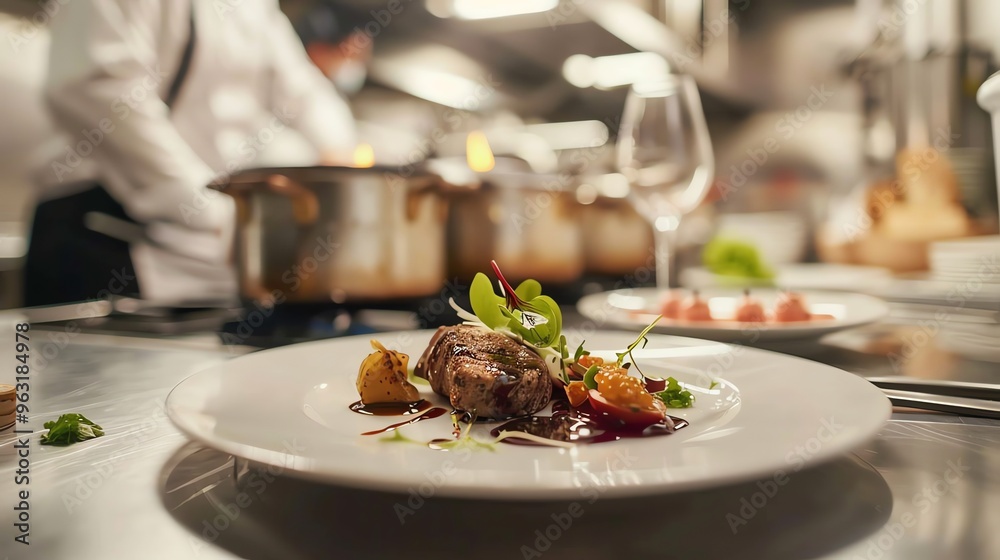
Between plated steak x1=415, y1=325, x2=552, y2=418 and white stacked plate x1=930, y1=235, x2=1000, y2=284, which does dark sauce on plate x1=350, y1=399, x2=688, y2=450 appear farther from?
white stacked plate x1=930, y1=235, x2=1000, y2=284

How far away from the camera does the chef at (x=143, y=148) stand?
6.06ft

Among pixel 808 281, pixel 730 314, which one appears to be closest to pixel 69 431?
pixel 730 314

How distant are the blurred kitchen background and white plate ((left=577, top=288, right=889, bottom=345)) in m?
0.77

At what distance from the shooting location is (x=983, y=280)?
1196 mm

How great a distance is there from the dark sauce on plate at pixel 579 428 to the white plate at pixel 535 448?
2cm

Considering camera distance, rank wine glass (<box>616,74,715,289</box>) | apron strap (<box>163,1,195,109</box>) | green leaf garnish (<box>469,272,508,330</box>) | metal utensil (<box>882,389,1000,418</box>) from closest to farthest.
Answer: metal utensil (<box>882,389,1000,418</box>) < green leaf garnish (<box>469,272,508,330</box>) < wine glass (<box>616,74,715,289</box>) < apron strap (<box>163,1,195,109</box>)

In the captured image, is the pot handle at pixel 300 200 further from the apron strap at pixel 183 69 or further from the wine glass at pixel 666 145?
the apron strap at pixel 183 69

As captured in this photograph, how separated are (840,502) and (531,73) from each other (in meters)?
2.59

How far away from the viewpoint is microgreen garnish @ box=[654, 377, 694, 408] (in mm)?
526

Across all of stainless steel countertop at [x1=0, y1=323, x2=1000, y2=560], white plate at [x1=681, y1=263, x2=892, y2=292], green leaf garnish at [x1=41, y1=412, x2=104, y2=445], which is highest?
green leaf garnish at [x1=41, y1=412, x2=104, y2=445]

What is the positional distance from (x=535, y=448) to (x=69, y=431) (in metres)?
0.40

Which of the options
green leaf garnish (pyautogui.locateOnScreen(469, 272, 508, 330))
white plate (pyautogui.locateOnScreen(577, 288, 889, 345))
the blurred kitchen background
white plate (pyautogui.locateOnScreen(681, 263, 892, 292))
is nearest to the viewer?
green leaf garnish (pyautogui.locateOnScreen(469, 272, 508, 330))

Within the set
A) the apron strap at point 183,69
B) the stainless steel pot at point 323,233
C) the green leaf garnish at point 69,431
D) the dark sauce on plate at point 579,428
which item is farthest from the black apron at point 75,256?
the dark sauce on plate at point 579,428

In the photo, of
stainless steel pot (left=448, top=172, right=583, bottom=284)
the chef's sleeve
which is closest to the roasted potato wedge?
stainless steel pot (left=448, top=172, right=583, bottom=284)
